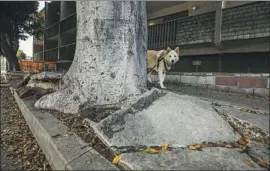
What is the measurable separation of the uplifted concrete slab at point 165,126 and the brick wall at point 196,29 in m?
6.35

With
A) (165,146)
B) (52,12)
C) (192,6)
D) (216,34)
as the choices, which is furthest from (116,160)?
(52,12)

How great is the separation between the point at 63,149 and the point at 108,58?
1.42 metres

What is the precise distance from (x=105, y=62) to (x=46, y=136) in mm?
1145

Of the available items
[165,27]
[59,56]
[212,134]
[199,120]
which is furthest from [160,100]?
[59,56]

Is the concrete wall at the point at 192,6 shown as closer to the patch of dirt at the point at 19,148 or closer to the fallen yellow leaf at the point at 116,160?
the patch of dirt at the point at 19,148

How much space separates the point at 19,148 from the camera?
325 cm

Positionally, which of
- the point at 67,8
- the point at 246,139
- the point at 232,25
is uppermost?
the point at 67,8

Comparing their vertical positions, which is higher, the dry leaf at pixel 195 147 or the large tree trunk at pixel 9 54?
the large tree trunk at pixel 9 54

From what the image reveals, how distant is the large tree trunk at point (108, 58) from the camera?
337 cm

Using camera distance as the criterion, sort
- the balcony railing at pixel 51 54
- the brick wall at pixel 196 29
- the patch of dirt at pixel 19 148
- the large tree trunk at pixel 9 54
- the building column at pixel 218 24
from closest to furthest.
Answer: the patch of dirt at pixel 19 148 < the building column at pixel 218 24 < the brick wall at pixel 196 29 < the large tree trunk at pixel 9 54 < the balcony railing at pixel 51 54

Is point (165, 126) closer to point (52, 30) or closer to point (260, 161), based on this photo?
point (260, 161)

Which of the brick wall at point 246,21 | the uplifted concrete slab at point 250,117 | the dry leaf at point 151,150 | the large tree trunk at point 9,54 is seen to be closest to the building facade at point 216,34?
the brick wall at point 246,21

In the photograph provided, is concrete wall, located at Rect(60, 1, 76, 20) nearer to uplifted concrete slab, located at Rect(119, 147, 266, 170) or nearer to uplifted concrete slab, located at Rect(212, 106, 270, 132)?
uplifted concrete slab, located at Rect(212, 106, 270, 132)

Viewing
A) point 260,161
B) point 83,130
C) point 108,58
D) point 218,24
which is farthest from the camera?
point 218,24
